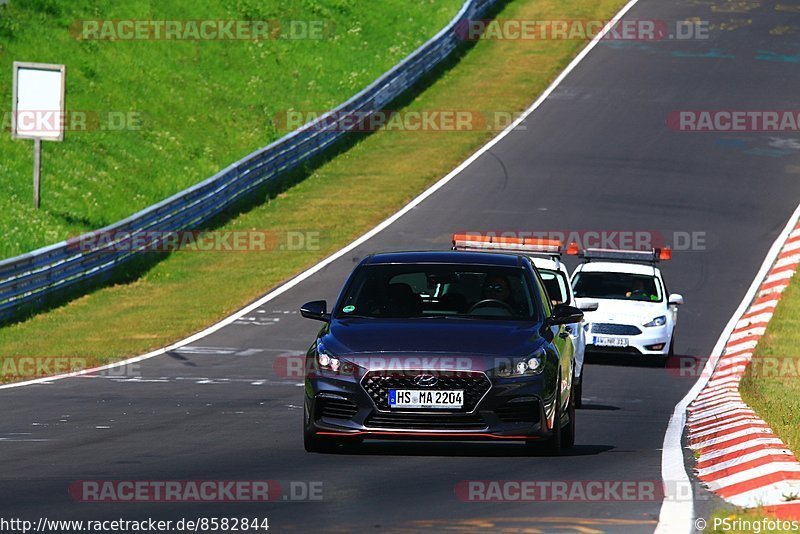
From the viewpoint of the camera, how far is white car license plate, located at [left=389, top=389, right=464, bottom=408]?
1161 centimetres

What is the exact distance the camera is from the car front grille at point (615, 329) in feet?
77.0

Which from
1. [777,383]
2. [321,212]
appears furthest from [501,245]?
[321,212]

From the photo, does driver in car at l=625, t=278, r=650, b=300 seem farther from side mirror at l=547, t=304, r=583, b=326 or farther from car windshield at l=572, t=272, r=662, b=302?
side mirror at l=547, t=304, r=583, b=326

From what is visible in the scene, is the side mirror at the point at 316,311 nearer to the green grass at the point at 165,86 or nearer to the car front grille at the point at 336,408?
the car front grille at the point at 336,408

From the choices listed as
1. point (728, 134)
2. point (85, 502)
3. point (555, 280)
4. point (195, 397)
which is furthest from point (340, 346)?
point (728, 134)

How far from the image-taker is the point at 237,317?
2623 cm

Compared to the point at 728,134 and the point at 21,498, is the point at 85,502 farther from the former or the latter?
the point at 728,134

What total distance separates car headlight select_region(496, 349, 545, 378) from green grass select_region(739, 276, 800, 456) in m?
2.24

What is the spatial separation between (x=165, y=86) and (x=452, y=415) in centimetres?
3534

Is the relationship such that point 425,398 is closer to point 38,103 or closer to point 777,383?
point 777,383

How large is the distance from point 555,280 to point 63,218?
15923 mm

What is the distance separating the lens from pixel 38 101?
3212 centimetres

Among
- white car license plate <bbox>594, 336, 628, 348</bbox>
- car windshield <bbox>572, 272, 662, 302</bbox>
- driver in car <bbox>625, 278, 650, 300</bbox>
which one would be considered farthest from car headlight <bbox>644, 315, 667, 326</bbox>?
car windshield <bbox>572, 272, 662, 302</bbox>

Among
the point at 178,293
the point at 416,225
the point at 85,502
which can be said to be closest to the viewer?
the point at 85,502
